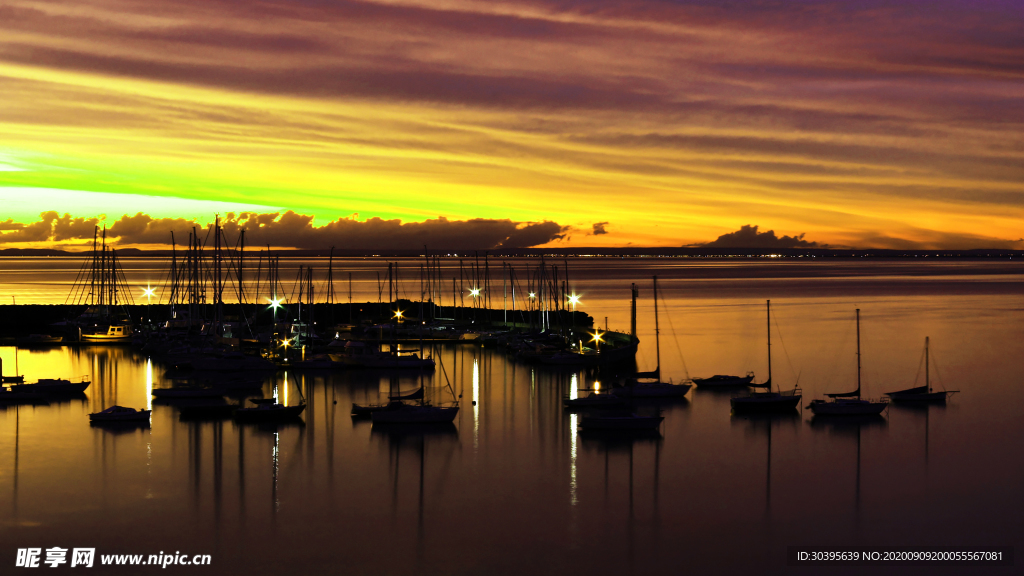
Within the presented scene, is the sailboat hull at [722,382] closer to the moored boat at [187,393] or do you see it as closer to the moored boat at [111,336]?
the moored boat at [187,393]

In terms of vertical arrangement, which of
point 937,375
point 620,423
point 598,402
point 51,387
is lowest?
point 937,375

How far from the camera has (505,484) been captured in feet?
69.1

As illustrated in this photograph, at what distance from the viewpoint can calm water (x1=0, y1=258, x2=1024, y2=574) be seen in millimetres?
16703

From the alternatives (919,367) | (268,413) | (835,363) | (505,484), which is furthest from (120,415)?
(919,367)

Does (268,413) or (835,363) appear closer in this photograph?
(268,413)

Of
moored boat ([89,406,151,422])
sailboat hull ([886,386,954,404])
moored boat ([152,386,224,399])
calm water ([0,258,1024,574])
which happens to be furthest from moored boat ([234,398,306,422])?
sailboat hull ([886,386,954,404])

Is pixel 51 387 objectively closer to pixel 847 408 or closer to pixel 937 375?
pixel 847 408

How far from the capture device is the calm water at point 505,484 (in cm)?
1670

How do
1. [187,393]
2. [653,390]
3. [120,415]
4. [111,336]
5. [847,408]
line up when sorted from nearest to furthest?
[120,415]
[847,408]
[187,393]
[653,390]
[111,336]

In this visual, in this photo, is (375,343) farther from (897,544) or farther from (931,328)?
(931,328)

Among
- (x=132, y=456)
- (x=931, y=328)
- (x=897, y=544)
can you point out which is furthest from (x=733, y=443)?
(x=931, y=328)

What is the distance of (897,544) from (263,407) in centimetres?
1877

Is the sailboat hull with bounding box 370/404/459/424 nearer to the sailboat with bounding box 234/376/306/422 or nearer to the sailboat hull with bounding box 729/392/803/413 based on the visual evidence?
the sailboat with bounding box 234/376/306/422

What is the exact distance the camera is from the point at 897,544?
675 inches
